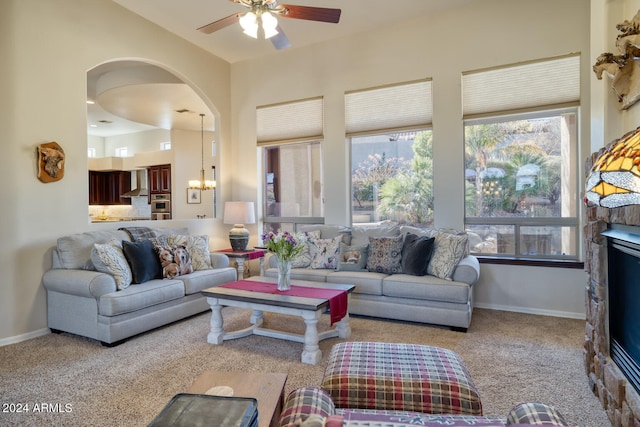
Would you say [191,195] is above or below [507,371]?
above

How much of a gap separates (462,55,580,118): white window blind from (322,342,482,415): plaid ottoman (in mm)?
3364

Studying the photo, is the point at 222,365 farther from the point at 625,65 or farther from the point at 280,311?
the point at 625,65

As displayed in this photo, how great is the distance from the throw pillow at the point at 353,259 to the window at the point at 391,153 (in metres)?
0.88

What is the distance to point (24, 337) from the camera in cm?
338

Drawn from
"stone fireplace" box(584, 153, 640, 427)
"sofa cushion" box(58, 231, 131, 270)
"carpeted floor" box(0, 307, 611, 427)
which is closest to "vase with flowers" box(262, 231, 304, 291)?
"carpeted floor" box(0, 307, 611, 427)

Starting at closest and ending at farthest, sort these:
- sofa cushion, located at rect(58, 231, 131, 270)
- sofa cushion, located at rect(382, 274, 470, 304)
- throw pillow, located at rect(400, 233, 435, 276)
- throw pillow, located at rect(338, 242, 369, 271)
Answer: sofa cushion, located at rect(382, 274, 470, 304) → sofa cushion, located at rect(58, 231, 131, 270) → throw pillow, located at rect(400, 233, 435, 276) → throw pillow, located at rect(338, 242, 369, 271)

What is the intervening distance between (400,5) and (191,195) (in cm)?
617

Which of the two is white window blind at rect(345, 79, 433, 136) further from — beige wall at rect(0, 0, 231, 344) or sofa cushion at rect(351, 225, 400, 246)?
beige wall at rect(0, 0, 231, 344)

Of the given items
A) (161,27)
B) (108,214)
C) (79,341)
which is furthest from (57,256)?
(108,214)

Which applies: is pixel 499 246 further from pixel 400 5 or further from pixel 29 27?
pixel 29 27

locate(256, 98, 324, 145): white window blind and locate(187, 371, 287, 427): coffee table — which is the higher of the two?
locate(256, 98, 324, 145): white window blind

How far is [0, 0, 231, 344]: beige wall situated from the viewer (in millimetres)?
3320

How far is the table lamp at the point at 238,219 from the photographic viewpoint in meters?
5.20

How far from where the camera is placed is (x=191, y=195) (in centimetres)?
851
